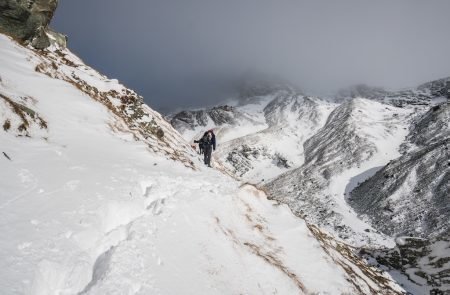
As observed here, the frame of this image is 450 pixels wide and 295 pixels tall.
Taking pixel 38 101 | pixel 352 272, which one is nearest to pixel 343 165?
pixel 352 272

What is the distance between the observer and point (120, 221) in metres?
11.2

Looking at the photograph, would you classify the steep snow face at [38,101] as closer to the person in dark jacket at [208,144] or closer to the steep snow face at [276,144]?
the person in dark jacket at [208,144]

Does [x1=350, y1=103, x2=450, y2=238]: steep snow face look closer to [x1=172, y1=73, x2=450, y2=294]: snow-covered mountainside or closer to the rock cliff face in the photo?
[x1=172, y1=73, x2=450, y2=294]: snow-covered mountainside

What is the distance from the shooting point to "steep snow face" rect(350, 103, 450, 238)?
54.2 m

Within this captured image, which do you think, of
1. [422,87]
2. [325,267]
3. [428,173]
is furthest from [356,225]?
[422,87]

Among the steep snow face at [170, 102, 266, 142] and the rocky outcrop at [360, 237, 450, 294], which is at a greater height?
the rocky outcrop at [360, 237, 450, 294]

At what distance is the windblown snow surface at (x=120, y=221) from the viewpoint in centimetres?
879

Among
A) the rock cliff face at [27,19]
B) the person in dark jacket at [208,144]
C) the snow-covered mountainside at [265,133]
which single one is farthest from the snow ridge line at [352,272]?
the snow-covered mountainside at [265,133]

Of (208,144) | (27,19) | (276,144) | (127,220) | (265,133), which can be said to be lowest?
(265,133)

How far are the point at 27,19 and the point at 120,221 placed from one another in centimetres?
2042

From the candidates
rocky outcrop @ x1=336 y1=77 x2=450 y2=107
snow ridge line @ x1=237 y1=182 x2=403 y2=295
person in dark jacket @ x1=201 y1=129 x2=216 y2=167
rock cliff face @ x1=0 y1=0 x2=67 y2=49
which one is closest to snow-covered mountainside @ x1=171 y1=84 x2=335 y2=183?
rocky outcrop @ x1=336 y1=77 x2=450 y2=107

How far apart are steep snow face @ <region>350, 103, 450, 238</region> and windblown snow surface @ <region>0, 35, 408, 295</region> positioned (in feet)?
125

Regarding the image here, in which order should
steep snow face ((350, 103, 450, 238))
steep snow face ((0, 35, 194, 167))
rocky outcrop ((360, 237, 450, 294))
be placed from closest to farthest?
steep snow face ((0, 35, 194, 167)) → rocky outcrop ((360, 237, 450, 294)) → steep snow face ((350, 103, 450, 238))

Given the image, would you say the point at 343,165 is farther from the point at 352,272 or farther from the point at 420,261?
the point at 352,272
